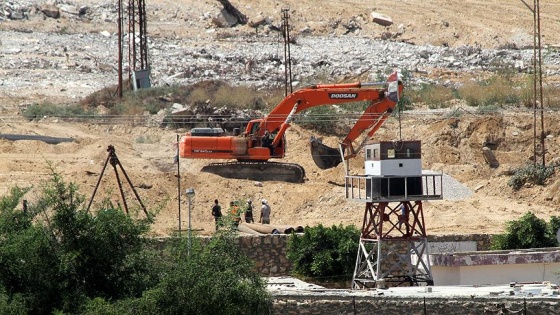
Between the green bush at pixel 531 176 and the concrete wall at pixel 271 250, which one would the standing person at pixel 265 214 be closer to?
the concrete wall at pixel 271 250

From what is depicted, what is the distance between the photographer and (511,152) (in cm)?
5666

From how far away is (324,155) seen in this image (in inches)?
2194

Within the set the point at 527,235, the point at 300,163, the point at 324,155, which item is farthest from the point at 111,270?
the point at 324,155

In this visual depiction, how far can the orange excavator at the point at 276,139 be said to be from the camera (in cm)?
5378

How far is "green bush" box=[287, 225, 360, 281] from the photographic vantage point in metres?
40.0

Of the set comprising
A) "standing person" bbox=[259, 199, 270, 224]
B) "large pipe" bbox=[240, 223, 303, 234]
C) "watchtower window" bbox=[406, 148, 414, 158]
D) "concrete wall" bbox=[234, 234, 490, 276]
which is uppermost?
"watchtower window" bbox=[406, 148, 414, 158]

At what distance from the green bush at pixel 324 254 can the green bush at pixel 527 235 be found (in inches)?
152

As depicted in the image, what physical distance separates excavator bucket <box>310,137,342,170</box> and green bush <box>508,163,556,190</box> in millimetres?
6194

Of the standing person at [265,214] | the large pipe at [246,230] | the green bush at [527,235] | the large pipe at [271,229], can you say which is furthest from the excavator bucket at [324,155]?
the green bush at [527,235]

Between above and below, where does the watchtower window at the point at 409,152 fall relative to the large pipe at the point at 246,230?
above

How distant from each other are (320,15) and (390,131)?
31333 mm

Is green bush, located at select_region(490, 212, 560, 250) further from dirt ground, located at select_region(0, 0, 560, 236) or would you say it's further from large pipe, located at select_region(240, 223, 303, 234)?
large pipe, located at select_region(240, 223, 303, 234)

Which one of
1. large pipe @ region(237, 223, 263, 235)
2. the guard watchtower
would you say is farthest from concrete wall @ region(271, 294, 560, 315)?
large pipe @ region(237, 223, 263, 235)

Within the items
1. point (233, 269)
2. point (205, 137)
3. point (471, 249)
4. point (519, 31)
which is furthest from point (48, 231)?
point (519, 31)
